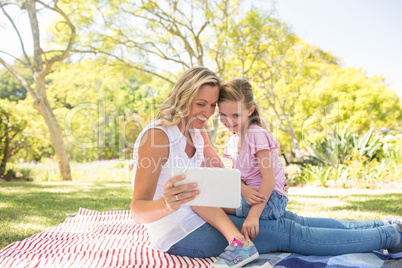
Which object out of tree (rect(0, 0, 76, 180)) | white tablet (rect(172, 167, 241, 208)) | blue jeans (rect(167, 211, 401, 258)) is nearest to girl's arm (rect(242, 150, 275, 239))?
blue jeans (rect(167, 211, 401, 258))

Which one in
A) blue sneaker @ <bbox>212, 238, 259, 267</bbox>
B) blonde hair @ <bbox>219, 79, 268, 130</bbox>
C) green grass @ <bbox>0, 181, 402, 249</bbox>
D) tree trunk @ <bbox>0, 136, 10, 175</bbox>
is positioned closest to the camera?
blue sneaker @ <bbox>212, 238, 259, 267</bbox>

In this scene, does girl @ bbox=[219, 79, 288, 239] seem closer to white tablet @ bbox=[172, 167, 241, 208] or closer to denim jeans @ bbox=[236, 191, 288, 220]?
denim jeans @ bbox=[236, 191, 288, 220]

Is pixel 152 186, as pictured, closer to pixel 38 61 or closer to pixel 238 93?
pixel 238 93

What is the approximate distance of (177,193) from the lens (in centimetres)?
169

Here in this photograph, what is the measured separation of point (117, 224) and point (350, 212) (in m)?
2.83

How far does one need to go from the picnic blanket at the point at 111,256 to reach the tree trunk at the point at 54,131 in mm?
7251

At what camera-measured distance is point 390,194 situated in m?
5.74

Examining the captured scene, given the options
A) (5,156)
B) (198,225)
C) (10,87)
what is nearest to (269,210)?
(198,225)

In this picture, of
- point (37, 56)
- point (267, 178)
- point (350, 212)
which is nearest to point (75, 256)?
point (267, 178)

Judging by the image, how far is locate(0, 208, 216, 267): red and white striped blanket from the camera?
2072 millimetres

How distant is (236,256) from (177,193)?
0.58 meters

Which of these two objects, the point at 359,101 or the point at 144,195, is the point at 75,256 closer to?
the point at 144,195

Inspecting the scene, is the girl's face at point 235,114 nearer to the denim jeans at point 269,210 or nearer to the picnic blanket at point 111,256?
the denim jeans at point 269,210

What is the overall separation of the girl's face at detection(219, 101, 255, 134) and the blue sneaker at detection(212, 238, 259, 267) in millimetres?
970
